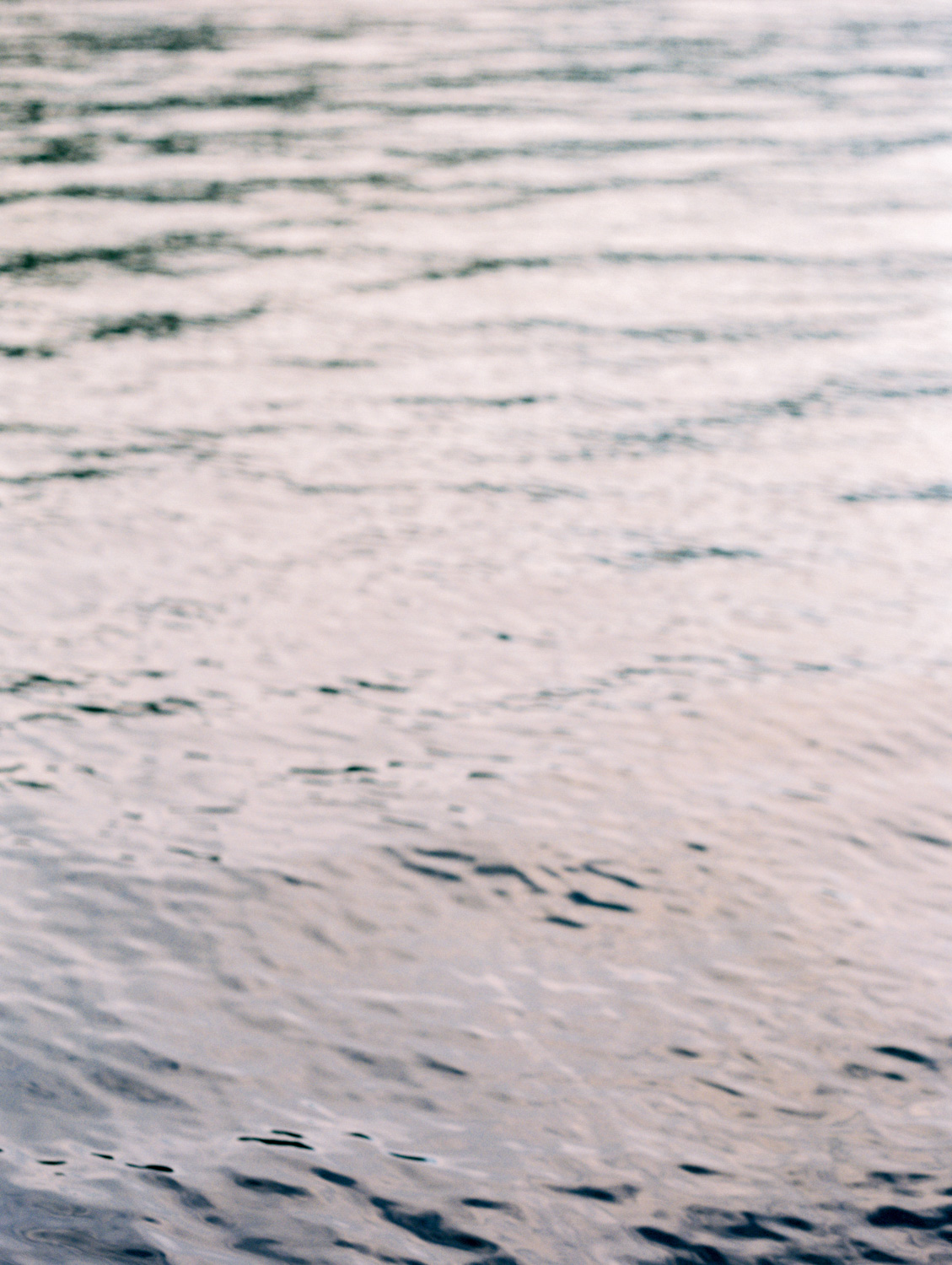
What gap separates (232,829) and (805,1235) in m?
1.91

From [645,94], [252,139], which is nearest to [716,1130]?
[252,139]

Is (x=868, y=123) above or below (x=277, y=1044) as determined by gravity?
above

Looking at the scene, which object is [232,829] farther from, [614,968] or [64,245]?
[64,245]

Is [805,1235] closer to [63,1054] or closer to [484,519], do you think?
Result: [63,1054]

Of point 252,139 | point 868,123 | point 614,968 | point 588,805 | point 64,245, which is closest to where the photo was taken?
point 614,968

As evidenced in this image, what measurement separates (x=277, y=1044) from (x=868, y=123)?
49.7 feet

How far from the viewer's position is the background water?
299 centimetres

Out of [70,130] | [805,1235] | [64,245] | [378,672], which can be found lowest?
[805,1235]

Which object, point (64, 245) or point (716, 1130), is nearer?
point (716, 1130)

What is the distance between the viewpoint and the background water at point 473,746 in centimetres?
299

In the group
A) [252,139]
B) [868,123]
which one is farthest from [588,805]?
[868,123]

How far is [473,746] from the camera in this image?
4.62 metres

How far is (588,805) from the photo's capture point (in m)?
4.30

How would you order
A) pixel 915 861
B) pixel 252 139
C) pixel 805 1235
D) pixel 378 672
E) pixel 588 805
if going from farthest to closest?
1. pixel 252 139
2. pixel 378 672
3. pixel 588 805
4. pixel 915 861
5. pixel 805 1235
